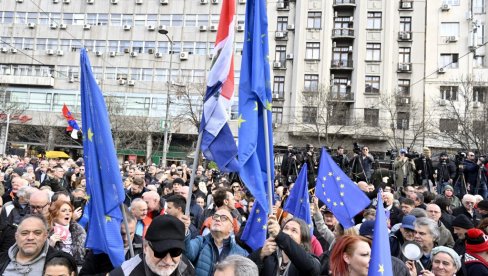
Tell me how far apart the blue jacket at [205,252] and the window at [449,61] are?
3626 cm

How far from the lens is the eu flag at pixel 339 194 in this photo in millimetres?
6039

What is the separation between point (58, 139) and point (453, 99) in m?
35.9

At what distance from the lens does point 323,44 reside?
3731cm

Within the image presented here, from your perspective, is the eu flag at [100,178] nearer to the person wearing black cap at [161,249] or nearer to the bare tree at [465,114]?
the person wearing black cap at [161,249]

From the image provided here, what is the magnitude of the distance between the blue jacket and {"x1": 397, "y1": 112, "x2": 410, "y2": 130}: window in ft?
107

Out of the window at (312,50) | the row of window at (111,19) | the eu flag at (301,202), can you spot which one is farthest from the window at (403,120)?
the eu flag at (301,202)

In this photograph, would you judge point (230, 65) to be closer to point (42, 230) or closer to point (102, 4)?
point (42, 230)

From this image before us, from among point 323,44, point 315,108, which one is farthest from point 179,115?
point 323,44

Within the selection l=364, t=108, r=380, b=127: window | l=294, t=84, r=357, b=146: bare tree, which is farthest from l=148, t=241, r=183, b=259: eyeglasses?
l=364, t=108, r=380, b=127: window

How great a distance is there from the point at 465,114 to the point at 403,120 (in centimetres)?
554

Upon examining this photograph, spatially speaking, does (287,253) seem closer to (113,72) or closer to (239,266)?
(239,266)

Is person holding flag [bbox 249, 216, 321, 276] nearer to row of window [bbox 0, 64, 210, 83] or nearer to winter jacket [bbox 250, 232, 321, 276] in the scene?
winter jacket [bbox 250, 232, 321, 276]

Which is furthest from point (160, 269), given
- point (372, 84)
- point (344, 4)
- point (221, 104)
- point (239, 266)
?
point (344, 4)

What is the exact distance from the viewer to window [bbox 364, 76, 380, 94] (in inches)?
1428
